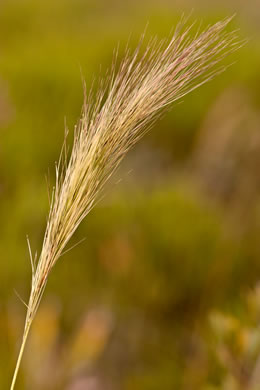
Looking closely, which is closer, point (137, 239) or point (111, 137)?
point (111, 137)

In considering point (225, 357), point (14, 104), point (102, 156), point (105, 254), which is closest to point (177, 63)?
point (102, 156)

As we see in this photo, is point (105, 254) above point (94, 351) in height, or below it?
above

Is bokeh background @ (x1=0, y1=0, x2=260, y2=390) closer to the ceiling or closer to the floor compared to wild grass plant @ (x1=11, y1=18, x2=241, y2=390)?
closer to the floor

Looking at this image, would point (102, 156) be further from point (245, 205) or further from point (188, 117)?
point (188, 117)

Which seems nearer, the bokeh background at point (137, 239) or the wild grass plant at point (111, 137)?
the wild grass plant at point (111, 137)

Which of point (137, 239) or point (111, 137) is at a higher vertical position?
point (111, 137)

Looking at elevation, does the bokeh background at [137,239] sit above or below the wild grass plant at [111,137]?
below

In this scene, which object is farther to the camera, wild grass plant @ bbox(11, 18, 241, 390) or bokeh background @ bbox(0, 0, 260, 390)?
bokeh background @ bbox(0, 0, 260, 390)

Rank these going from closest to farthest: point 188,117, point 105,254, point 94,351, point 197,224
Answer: point 94,351 < point 105,254 < point 197,224 < point 188,117
